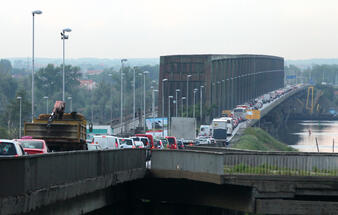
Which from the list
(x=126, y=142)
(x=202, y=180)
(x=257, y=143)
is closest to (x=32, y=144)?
(x=202, y=180)

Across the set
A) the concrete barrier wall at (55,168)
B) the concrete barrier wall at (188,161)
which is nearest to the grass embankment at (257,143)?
the concrete barrier wall at (188,161)

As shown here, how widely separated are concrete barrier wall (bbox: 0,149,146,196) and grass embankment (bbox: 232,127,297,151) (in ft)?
216

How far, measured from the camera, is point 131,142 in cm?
4859

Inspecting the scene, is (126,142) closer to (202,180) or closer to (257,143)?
(202,180)

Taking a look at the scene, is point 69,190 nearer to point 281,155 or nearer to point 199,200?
point 199,200

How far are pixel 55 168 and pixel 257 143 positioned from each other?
293ft

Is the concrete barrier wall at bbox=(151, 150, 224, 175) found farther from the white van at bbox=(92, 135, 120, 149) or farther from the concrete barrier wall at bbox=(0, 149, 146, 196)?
the white van at bbox=(92, 135, 120, 149)

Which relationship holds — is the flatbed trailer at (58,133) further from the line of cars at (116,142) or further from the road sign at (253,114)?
the road sign at (253,114)

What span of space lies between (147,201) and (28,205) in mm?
13576

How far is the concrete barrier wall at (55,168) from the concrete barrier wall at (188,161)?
2.34 m

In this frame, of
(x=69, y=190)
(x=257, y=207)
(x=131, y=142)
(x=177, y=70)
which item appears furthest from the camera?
(x=177, y=70)

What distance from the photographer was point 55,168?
64.4ft

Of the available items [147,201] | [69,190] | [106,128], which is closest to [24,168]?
[69,190]

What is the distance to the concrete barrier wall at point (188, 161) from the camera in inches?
1109
